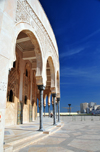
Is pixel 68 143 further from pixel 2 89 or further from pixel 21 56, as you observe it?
pixel 21 56

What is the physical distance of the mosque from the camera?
359cm

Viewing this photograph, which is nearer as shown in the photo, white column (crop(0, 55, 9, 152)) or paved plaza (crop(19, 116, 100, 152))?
white column (crop(0, 55, 9, 152))

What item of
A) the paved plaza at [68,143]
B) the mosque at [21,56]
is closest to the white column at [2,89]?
the mosque at [21,56]

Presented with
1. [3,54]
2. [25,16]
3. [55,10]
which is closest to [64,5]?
[55,10]

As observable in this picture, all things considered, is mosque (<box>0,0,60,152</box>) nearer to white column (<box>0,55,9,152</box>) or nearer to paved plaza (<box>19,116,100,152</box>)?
white column (<box>0,55,9,152</box>)

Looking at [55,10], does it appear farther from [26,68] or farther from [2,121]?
[26,68]

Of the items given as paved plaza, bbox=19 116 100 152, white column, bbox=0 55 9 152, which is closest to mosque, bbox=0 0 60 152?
white column, bbox=0 55 9 152

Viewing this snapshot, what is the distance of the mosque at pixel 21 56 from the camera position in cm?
359

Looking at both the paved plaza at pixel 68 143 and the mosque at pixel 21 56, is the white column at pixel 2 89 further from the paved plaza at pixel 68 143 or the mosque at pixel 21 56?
the paved plaza at pixel 68 143

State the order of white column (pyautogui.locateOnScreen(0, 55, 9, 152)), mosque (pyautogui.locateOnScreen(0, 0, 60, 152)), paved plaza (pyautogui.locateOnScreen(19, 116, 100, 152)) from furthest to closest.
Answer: paved plaza (pyautogui.locateOnScreen(19, 116, 100, 152)) → mosque (pyautogui.locateOnScreen(0, 0, 60, 152)) → white column (pyautogui.locateOnScreen(0, 55, 9, 152))

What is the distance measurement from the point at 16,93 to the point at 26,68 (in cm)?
305

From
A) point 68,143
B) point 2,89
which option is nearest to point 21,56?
point 2,89

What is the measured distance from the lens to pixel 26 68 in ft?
39.1

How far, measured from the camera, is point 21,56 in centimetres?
1070
